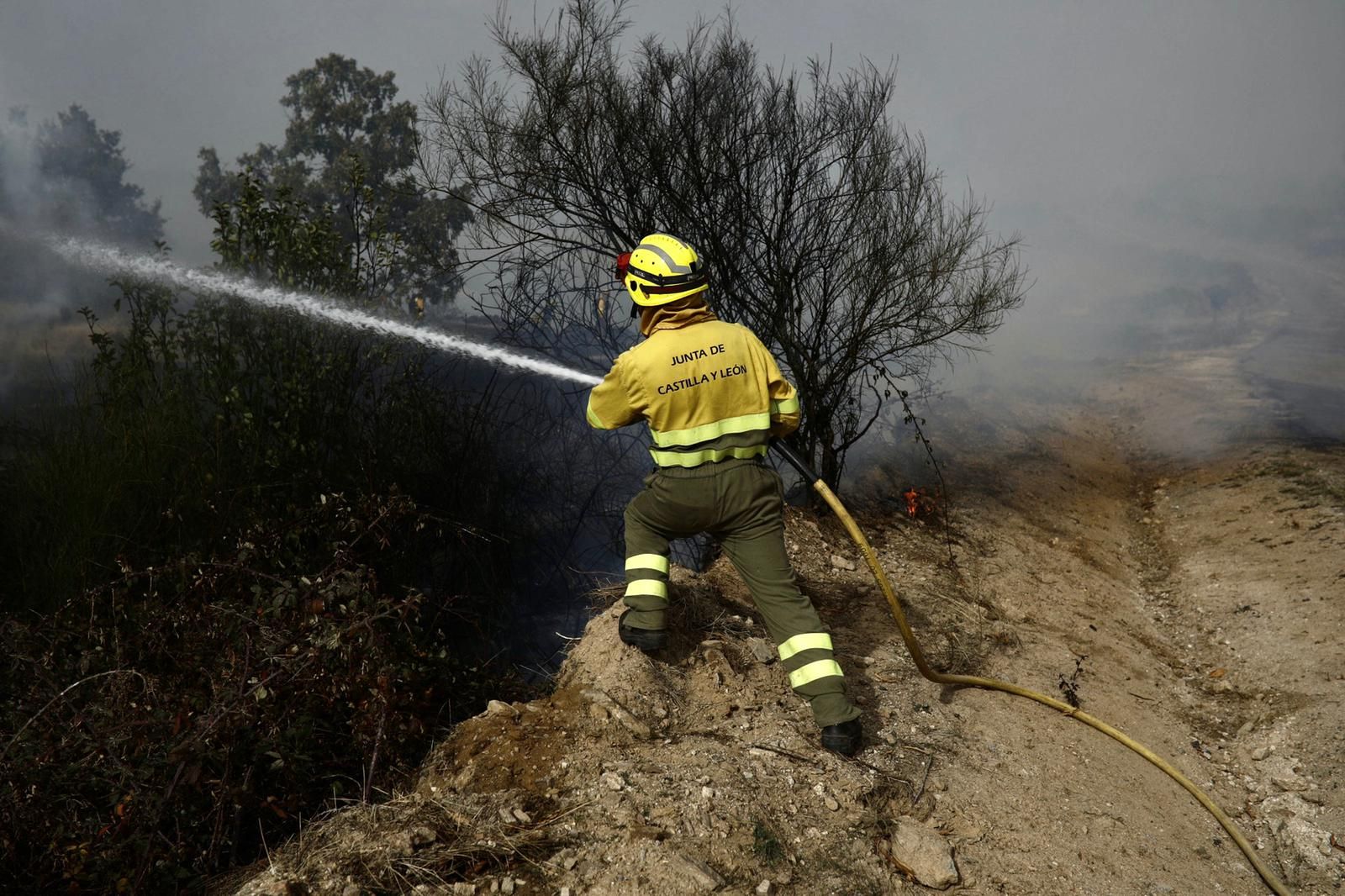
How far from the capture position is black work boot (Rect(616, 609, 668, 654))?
4.29 m

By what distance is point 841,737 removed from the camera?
154 inches

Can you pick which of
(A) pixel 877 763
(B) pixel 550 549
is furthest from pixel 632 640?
(B) pixel 550 549

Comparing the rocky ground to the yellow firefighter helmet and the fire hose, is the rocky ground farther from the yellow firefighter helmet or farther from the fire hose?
the yellow firefighter helmet

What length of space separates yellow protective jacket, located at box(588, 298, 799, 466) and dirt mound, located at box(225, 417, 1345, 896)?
3.51 feet

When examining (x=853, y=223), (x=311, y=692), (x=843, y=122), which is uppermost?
(x=843, y=122)

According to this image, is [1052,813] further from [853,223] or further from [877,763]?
[853,223]

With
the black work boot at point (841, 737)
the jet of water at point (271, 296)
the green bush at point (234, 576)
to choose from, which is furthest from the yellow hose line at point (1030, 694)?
the jet of water at point (271, 296)

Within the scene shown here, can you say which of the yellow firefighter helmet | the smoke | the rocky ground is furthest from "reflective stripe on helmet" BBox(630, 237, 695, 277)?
the smoke

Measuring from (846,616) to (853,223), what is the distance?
361 cm

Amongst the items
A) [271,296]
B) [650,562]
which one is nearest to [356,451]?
[271,296]

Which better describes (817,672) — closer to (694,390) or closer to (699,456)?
(699,456)

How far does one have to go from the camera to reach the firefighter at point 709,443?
4004mm

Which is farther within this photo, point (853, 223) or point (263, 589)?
point (853, 223)

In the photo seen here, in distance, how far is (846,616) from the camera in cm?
574
